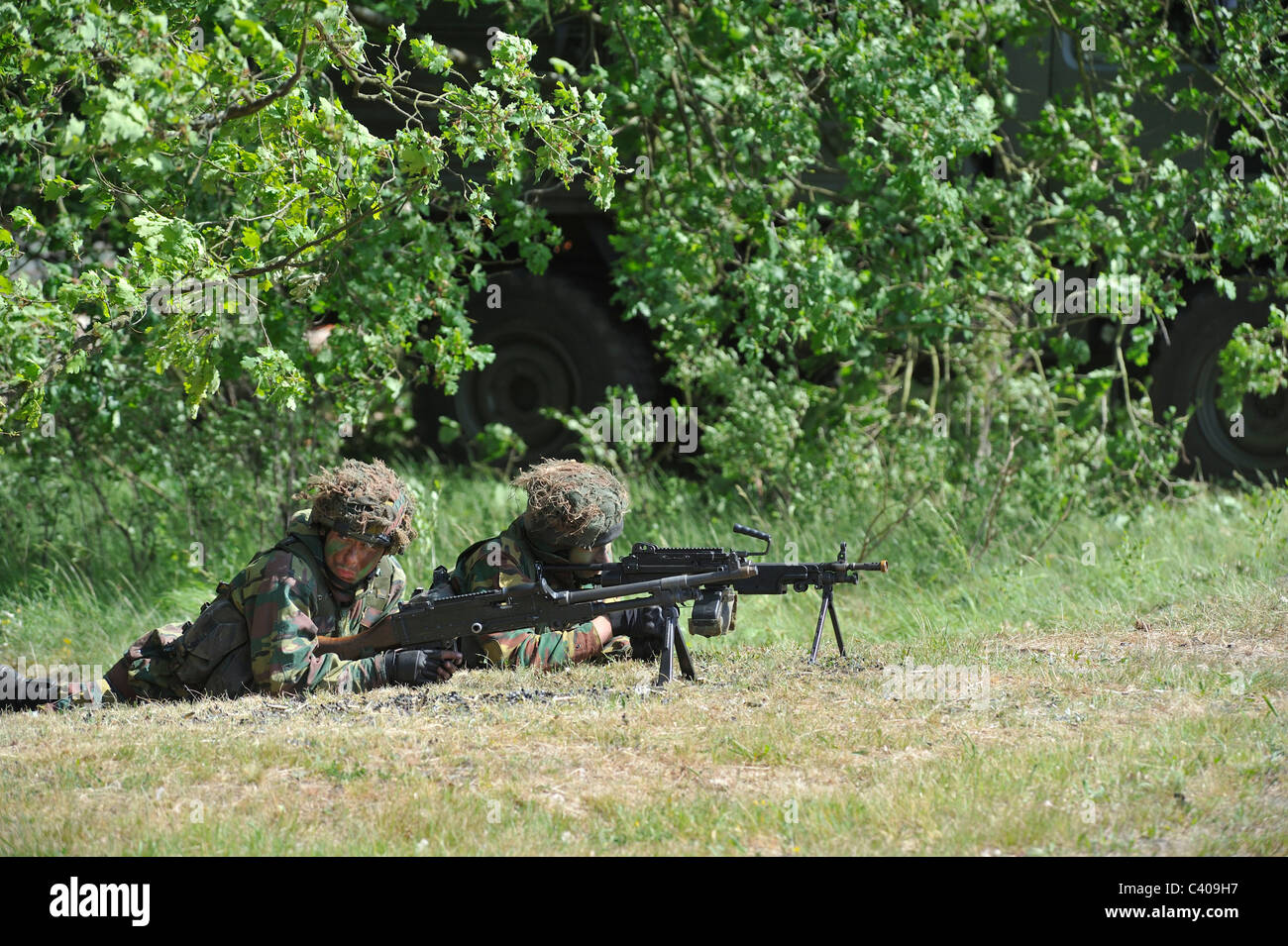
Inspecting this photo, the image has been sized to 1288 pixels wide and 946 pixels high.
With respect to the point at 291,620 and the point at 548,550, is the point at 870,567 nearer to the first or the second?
the point at 548,550

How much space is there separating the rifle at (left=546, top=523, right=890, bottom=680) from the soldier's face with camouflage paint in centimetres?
104

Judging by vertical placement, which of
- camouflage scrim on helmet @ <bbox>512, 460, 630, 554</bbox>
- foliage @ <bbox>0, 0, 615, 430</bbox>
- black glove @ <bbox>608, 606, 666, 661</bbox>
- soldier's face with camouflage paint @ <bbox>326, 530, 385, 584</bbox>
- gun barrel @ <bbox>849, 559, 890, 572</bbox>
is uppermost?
foliage @ <bbox>0, 0, 615, 430</bbox>

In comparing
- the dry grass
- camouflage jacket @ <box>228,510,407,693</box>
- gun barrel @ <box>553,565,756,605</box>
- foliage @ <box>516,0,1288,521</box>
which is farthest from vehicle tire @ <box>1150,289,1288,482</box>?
camouflage jacket @ <box>228,510,407,693</box>

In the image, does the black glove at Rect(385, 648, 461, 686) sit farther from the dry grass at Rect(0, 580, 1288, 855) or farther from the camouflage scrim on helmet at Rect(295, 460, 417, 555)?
the camouflage scrim on helmet at Rect(295, 460, 417, 555)

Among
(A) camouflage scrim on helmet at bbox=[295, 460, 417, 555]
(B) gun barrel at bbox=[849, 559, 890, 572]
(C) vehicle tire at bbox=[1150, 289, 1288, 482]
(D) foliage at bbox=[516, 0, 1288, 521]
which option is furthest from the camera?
(C) vehicle tire at bbox=[1150, 289, 1288, 482]

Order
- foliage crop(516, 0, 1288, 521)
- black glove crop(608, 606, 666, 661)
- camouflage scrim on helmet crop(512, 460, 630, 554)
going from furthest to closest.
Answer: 1. foliage crop(516, 0, 1288, 521)
2. black glove crop(608, 606, 666, 661)
3. camouflage scrim on helmet crop(512, 460, 630, 554)

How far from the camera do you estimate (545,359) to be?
34.9ft

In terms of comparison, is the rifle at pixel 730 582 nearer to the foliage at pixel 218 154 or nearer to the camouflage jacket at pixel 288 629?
the camouflage jacket at pixel 288 629

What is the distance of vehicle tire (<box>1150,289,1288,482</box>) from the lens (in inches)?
411

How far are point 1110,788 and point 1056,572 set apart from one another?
12.8ft

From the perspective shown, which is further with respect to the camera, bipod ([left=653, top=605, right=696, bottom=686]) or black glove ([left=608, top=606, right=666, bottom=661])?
black glove ([left=608, top=606, right=666, bottom=661])

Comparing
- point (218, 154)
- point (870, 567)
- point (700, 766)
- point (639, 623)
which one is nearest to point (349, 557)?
point (639, 623)

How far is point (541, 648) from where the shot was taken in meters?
6.28

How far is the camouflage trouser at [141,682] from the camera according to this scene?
6.14m
